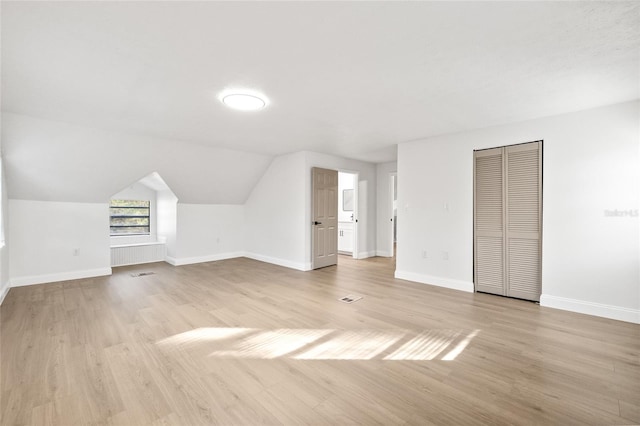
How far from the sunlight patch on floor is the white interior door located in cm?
311

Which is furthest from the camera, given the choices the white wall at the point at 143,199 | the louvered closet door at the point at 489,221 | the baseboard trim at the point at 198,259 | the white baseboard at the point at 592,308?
the white wall at the point at 143,199

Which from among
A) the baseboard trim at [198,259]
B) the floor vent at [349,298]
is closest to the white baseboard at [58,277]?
the baseboard trim at [198,259]

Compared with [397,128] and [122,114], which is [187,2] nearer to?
[122,114]

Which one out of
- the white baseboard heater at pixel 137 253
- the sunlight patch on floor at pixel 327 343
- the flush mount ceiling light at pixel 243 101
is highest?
the flush mount ceiling light at pixel 243 101

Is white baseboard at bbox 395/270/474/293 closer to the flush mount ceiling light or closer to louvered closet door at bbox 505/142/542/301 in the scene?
louvered closet door at bbox 505/142/542/301

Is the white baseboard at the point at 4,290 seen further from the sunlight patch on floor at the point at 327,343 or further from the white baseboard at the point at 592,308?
the white baseboard at the point at 592,308

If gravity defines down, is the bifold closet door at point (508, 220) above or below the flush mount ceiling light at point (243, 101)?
below

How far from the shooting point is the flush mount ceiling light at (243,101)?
306 cm

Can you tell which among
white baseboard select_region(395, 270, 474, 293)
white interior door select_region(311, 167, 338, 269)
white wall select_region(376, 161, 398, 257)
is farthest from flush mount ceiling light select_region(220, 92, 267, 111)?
white wall select_region(376, 161, 398, 257)

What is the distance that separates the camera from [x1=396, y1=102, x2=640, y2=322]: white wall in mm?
3248

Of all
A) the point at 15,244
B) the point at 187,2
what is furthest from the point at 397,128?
the point at 15,244

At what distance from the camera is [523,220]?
395 cm

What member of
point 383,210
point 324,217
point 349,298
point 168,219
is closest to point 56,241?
point 168,219

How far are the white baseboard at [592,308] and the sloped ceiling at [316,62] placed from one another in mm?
2365
